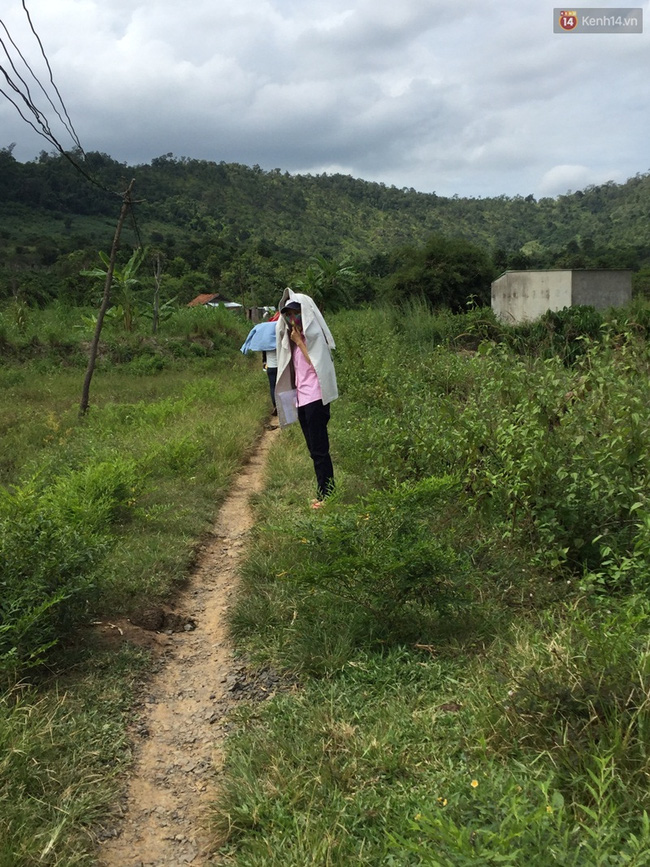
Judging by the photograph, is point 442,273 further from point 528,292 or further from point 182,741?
point 182,741

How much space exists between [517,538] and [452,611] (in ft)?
2.82

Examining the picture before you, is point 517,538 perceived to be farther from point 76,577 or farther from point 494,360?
point 76,577

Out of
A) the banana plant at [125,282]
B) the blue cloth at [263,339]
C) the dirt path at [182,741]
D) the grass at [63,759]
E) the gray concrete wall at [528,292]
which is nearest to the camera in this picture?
the grass at [63,759]

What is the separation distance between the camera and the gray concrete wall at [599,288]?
35469 mm

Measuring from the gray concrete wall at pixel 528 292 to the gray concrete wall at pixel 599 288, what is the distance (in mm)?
775

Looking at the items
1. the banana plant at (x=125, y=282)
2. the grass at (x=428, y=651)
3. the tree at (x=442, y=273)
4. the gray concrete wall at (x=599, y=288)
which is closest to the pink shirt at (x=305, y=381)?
the grass at (x=428, y=651)

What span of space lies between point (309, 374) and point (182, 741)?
3191 millimetres

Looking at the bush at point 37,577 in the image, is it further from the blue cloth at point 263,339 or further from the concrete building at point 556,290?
the concrete building at point 556,290

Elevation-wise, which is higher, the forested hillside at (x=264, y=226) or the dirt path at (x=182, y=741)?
the forested hillside at (x=264, y=226)

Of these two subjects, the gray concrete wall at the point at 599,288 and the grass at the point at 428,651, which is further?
the gray concrete wall at the point at 599,288

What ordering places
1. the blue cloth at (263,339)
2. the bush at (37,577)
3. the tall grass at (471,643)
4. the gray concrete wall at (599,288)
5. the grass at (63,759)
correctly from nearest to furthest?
the tall grass at (471,643), the grass at (63,759), the bush at (37,577), the blue cloth at (263,339), the gray concrete wall at (599,288)

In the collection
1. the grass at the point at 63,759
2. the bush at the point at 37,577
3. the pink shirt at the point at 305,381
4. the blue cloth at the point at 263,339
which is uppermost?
the blue cloth at the point at 263,339

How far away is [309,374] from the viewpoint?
5516 millimetres

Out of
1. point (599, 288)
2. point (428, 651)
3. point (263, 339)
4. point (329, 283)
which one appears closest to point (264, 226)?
point (599, 288)
